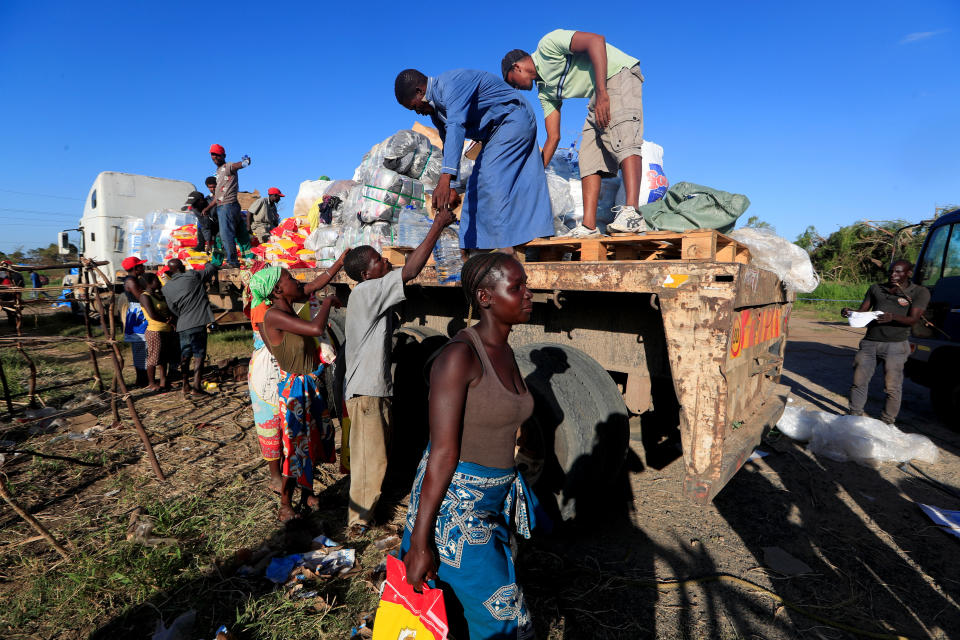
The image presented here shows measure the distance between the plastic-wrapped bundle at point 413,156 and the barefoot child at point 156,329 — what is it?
3.56 m

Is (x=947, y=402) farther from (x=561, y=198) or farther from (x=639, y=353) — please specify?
(x=639, y=353)

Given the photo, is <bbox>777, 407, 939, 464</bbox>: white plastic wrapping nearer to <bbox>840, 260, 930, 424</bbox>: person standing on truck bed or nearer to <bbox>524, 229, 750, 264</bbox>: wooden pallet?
<bbox>840, 260, 930, 424</bbox>: person standing on truck bed

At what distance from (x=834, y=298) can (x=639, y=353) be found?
811 inches

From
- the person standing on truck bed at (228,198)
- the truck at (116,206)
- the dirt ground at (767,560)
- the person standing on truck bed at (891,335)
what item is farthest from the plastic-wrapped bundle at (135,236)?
the person standing on truck bed at (891,335)

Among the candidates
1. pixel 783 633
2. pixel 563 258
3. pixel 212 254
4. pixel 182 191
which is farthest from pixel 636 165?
pixel 182 191

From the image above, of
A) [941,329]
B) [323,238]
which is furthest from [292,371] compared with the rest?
[941,329]

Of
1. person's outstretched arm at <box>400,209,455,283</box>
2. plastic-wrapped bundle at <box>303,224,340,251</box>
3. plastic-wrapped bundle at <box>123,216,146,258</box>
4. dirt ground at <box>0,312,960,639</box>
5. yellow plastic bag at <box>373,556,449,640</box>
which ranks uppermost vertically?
plastic-wrapped bundle at <box>123,216,146,258</box>

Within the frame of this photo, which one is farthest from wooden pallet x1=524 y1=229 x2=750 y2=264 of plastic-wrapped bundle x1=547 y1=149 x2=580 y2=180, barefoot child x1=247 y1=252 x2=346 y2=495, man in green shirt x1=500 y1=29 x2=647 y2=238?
plastic-wrapped bundle x1=547 y1=149 x2=580 y2=180

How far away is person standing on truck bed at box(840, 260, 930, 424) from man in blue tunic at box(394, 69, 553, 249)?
3.89 meters

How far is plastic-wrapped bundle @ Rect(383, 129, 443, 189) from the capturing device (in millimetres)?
5395

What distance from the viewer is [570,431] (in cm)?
225

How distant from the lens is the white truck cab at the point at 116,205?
13305 millimetres

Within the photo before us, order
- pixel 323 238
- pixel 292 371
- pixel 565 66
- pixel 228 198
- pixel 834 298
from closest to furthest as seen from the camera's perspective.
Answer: pixel 292 371
pixel 565 66
pixel 323 238
pixel 228 198
pixel 834 298

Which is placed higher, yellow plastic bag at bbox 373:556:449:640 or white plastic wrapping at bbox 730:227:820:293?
white plastic wrapping at bbox 730:227:820:293
